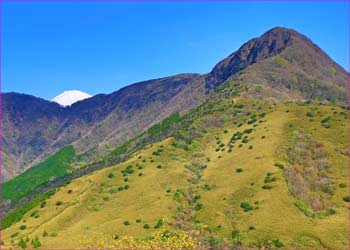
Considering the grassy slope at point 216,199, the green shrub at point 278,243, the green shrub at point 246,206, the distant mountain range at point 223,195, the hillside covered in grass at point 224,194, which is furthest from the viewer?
the green shrub at point 246,206

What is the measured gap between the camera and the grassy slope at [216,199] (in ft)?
281

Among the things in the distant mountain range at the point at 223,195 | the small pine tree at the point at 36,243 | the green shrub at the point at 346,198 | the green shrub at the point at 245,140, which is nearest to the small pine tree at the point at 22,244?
the distant mountain range at the point at 223,195

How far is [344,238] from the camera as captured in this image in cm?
7800

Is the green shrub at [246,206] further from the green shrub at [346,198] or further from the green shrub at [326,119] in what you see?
the green shrub at [326,119]

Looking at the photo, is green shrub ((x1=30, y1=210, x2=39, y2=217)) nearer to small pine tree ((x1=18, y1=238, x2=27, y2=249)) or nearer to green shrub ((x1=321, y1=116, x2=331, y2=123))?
small pine tree ((x1=18, y1=238, x2=27, y2=249))

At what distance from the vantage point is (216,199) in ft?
335

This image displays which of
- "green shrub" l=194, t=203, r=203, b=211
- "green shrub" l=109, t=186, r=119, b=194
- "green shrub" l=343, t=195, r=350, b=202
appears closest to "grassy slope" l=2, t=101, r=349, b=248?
"green shrub" l=109, t=186, r=119, b=194

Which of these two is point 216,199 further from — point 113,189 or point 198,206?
point 113,189

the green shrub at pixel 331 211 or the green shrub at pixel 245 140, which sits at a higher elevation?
the green shrub at pixel 245 140

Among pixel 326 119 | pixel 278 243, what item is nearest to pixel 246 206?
pixel 278 243

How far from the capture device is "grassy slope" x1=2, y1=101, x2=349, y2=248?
8556 centimetres

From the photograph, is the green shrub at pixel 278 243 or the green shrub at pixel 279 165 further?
the green shrub at pixel 279 165

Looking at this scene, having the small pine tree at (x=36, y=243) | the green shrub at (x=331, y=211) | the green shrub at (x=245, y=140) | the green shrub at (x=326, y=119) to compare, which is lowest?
the green shrub at (x=331, y=211)

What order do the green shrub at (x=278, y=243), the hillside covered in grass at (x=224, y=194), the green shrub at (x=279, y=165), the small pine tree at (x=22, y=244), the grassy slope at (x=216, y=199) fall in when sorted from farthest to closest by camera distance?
the green shrub at (x=279, y=165), the grassy slope at (x=216, y=199), the hillside covered in grass at (x=224, y=194), the small pine tree at (x=22, y=244), the green shrub at (x=278, y=243)
